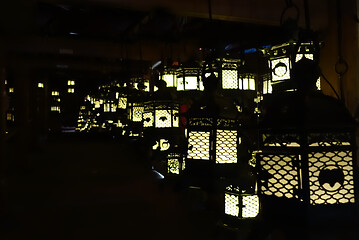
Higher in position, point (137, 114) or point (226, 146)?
point (137, 114)

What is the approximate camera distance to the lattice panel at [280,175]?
35.9 inches

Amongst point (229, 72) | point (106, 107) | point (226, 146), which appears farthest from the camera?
point (106, 107)

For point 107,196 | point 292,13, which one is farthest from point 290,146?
point 107,196

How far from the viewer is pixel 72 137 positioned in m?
15.5

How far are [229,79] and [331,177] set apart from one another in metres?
1.94

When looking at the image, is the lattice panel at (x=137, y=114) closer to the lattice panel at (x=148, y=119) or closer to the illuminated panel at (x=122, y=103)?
the lattice panel at (x=148, y=119)

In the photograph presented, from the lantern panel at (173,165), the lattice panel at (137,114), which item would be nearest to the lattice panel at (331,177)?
the lantern panel at (173,165)

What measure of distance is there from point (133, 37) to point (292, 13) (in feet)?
9.81

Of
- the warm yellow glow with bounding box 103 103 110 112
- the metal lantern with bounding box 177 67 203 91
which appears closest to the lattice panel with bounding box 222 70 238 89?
the metal lantern with bounding box 177 67 203 91

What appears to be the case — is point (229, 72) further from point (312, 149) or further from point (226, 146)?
point (312, 149)

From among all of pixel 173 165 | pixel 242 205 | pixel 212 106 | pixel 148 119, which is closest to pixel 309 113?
pixel 212 106

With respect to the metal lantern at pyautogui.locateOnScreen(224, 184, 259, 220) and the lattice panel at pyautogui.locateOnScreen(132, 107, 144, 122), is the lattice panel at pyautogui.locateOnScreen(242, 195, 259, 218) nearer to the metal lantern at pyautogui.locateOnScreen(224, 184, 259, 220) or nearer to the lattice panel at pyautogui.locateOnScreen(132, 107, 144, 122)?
the metal lantern at pyautogui.locateOnScreen(224, 184, 259, 220)

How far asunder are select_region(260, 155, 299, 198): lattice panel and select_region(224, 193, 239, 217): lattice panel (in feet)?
5.55

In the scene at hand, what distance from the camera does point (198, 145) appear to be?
1.87 meters
